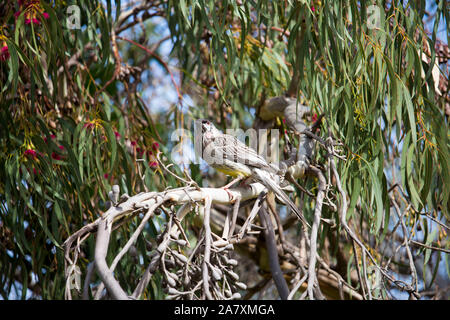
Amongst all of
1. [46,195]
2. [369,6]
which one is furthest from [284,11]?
[46,195]

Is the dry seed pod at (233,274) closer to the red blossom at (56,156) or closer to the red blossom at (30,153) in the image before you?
the red blossom at (30,153)

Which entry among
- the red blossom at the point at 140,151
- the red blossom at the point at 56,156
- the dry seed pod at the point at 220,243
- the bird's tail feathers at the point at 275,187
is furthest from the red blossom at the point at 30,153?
the dry seed pod at the point at 220,243

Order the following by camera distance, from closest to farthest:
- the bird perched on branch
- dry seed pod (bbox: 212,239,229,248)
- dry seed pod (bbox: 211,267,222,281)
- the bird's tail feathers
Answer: dry seed pod (bbox: 211,267,222,281), dry seed pod (bbox: 212,239,229,248), the bird's tail feathers, the bird perched on branch

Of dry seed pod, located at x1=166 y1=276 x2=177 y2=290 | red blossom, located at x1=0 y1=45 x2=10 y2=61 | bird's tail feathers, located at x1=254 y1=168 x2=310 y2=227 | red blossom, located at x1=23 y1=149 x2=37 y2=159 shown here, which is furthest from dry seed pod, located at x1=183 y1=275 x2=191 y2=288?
red blossom, located at x1=0 y1=45 x2=10 y2=61

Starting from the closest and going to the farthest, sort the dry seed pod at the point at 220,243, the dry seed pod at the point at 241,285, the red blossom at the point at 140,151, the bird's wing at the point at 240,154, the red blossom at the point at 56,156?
the dry seed pod at the point at 241,285 < the dry seed pod at the point at 220,243 < the bird's wing at the point at 240,154 < the red blossom at the point at 56,156 < the red blossom at the point at 140,151

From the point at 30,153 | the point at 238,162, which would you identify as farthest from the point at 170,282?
the point at 30,153

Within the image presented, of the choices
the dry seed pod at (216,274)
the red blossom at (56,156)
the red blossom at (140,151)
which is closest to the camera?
the dry seed pod at (216,274)

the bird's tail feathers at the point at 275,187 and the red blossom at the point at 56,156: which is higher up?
the red blossom at the point at 56,156

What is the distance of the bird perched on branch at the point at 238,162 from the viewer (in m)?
2.21

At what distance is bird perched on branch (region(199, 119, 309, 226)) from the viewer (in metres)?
2.21

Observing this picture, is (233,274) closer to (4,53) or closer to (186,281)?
(186,281)

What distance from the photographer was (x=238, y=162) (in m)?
2.45

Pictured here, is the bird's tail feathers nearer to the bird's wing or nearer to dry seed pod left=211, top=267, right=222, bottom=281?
the bird's wing

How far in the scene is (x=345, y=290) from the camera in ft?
12.0
